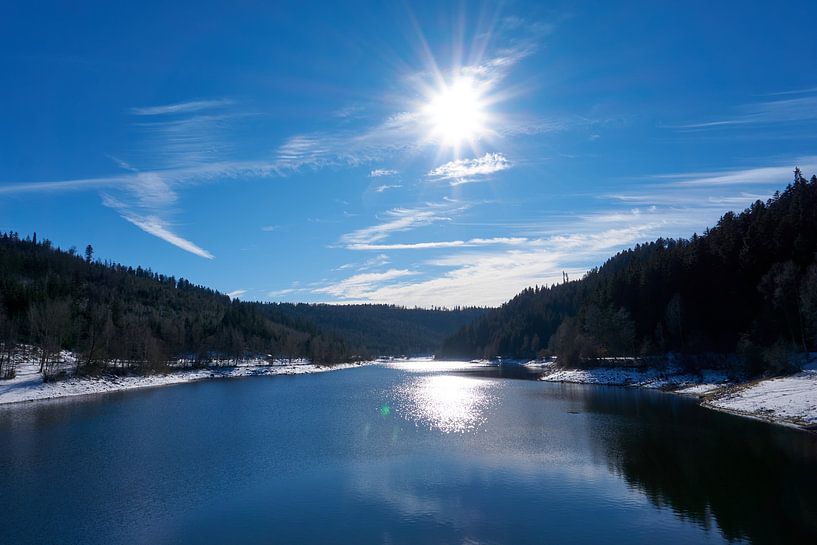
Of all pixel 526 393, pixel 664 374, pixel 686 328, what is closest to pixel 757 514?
pixel 526 393

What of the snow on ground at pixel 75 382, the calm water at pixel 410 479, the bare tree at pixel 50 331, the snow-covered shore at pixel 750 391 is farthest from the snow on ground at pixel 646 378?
the bare tree at pixel 50 331

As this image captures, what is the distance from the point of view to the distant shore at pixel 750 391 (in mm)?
44759

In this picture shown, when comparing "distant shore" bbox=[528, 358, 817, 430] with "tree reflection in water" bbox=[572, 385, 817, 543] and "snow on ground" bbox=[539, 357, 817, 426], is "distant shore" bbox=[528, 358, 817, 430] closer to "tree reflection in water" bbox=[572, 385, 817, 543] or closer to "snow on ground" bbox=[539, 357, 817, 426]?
"snow on ground" bbox=[539, 357, 817, 426]

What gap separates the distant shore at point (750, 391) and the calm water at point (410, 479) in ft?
11.0

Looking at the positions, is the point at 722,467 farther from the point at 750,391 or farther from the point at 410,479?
the point at 750,391

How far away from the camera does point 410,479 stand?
98.7 feet

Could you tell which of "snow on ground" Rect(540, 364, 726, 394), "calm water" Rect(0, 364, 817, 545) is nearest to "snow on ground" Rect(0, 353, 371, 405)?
"calm water" Rect(0, 364, 817, 545)

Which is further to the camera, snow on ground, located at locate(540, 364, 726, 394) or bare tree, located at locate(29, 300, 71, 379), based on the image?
bare tree, located at locate(29, 300, 71, 379)

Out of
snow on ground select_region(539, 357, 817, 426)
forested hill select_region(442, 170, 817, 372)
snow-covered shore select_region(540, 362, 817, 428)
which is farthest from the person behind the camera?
forested hill select_region(442, 170, 817, 372)

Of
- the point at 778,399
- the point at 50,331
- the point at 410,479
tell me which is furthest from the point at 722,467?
the point at 50,331

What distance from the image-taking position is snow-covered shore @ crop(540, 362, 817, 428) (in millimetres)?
44906

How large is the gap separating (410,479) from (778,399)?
129 ft

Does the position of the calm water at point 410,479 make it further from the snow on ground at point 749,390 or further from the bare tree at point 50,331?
the bare tree at point 50,331

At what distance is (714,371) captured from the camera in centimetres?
A: 7562
